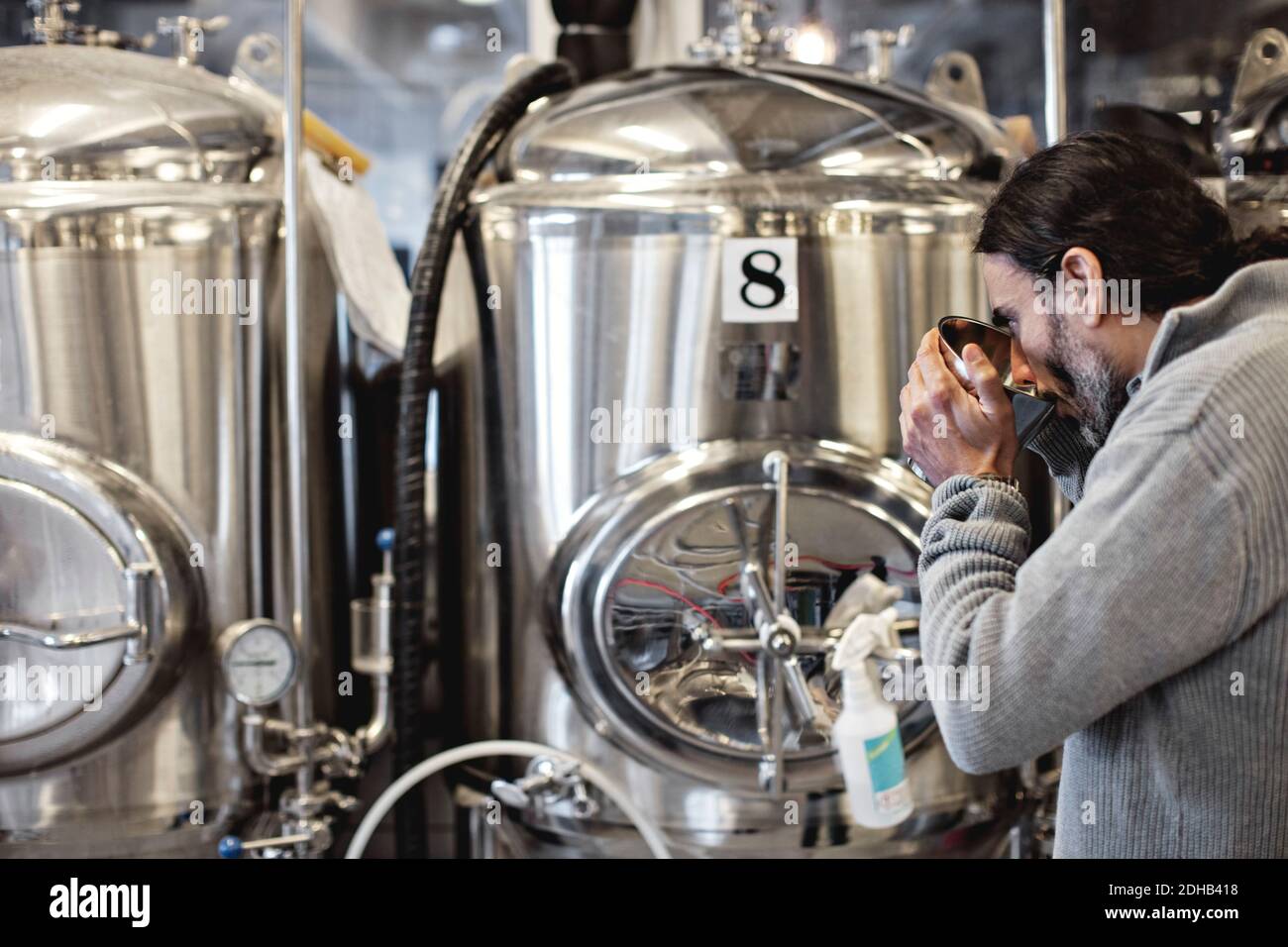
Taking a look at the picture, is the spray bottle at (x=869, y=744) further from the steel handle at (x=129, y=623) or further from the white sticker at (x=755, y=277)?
the steel handle at (x=129, y=623)

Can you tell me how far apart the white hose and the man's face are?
0.97m

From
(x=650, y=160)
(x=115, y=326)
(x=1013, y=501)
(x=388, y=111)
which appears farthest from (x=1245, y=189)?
(x=388, y=111)

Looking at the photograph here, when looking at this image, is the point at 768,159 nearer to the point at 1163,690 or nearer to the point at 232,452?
the point at 232,452

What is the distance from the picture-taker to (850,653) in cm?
158

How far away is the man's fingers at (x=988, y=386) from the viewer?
1.19 m

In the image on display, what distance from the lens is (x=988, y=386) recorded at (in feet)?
3.93

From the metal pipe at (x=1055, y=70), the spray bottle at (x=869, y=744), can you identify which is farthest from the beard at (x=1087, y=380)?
the metal pipe at (x=1055, y=70)

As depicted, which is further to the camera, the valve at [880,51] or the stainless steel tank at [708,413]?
the valve at [880,51]

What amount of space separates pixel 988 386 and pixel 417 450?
1085 millimetres

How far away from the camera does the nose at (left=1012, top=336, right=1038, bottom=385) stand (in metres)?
A: 1.23

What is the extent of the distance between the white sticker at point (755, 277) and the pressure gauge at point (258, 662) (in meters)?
0.86

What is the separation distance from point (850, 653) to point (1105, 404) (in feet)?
1.78

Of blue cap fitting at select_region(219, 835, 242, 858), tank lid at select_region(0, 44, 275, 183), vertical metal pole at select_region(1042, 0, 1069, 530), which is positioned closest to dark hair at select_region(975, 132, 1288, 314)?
vertical metal pole at select_region(1042, 0, 1069, 530)

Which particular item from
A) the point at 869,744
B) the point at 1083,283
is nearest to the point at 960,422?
the point at 1083,283
